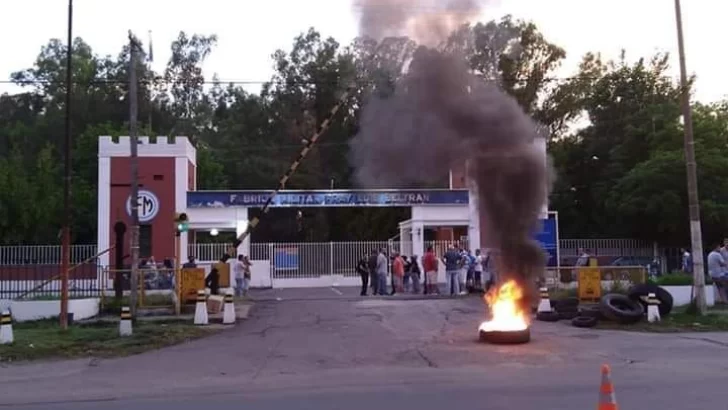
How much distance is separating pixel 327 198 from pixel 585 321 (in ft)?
70.1

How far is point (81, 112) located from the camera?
66.9 metres

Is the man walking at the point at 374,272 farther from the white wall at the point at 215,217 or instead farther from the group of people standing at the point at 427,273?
the white wall at the point at 215,217

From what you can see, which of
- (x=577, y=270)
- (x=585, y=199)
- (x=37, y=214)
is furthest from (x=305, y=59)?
(x=585, y=199)

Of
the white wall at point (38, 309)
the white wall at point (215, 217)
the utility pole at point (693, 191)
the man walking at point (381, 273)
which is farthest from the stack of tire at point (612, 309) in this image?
the white wall at point (215, 217)

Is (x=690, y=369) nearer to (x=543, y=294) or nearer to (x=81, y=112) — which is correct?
(x=543, y=294)

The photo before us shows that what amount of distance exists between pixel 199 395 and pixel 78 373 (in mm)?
3985

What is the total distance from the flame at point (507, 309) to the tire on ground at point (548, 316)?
4.15 meters

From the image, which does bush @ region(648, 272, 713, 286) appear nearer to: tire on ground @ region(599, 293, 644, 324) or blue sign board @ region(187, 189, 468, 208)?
tire on ground @ region(599, 293, 644, 324)

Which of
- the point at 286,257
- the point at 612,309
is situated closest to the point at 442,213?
the point at 286,257

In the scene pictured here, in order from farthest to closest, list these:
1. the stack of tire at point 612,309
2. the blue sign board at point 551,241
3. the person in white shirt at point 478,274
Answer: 1. the blue sign board at point 551,241
2. the person in white shirt at point 478,274
3. the stack of tire at point 612,309

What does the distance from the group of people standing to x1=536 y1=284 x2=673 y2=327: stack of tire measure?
25.6ft

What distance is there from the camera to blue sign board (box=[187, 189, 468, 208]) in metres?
38.6

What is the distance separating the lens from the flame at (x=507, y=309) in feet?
54.3

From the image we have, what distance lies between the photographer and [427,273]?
1209 inches
